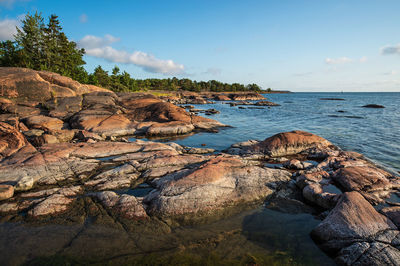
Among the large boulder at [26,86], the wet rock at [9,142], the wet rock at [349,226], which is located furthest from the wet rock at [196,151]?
the large boulder at [26,86]

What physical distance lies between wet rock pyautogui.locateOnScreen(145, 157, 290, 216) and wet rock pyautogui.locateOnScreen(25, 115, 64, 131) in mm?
19928

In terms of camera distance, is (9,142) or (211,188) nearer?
(211,188)

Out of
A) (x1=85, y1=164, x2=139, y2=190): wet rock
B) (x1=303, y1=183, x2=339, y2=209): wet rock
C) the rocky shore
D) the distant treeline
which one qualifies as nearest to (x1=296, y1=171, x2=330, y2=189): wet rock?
the rocky shore

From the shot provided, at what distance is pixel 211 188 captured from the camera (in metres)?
9.05

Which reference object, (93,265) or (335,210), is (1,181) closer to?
(93,265)

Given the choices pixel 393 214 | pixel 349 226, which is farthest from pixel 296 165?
pixel 349 226

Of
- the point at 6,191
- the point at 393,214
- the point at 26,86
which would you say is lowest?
the point at 6,191

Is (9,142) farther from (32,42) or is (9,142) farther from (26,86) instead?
(32,42)

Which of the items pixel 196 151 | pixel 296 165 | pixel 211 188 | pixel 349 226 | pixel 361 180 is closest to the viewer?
pixel 349 226

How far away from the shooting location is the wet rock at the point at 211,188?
8266mm

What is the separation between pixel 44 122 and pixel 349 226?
94.3 ft

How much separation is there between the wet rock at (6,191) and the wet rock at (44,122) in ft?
48.5

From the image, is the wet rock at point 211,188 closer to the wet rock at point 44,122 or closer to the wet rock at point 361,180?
the wet rock at point 361,180

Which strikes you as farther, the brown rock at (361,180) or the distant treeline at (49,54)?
the distant treeline at (49,54)
